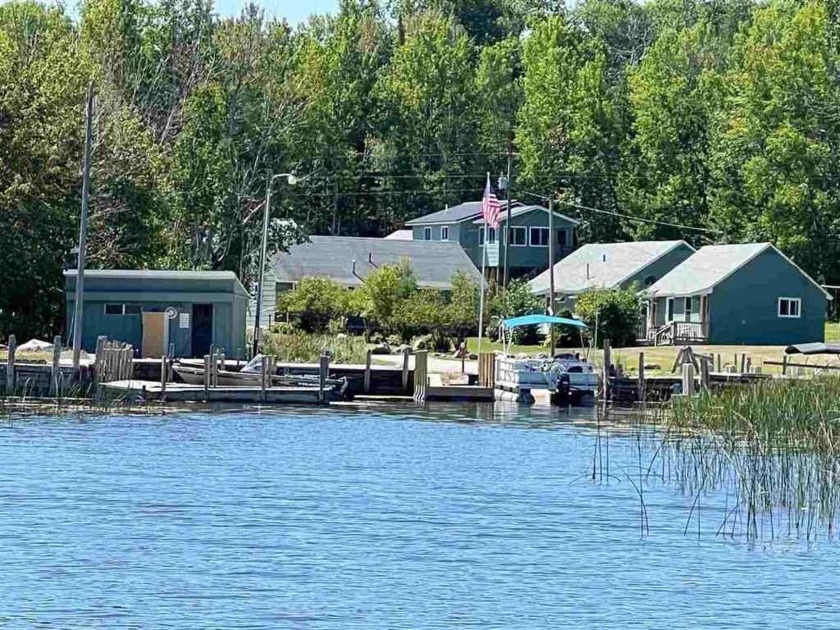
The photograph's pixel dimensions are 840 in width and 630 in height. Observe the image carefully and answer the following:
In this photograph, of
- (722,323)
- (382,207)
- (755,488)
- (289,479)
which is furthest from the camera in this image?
(382,207)

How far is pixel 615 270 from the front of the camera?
9950 cm

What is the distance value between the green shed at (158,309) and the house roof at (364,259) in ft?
114

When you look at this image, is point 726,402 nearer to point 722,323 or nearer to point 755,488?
point 755,488

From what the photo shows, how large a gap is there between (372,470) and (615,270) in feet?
198

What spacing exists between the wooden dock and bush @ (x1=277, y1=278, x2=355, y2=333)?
31.1 metres

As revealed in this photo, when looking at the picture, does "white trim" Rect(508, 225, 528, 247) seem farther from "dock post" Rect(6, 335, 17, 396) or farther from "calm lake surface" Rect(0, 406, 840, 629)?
"calm lake surface" Rect(0, 406, 840, 629)

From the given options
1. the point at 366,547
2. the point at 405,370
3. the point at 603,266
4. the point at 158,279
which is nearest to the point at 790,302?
the point at 603,266

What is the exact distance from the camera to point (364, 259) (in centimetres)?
10631

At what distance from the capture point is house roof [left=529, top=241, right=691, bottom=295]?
98562 millimetres

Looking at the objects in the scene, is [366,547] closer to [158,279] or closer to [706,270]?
[158,279]

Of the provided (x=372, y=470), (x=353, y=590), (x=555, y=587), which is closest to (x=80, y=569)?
(x=353, y=590)

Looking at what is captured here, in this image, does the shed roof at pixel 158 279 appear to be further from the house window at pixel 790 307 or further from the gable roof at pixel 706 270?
the house window at pixel 790 307

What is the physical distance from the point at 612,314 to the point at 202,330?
26334 millimetres

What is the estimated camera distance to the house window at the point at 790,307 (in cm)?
9069
